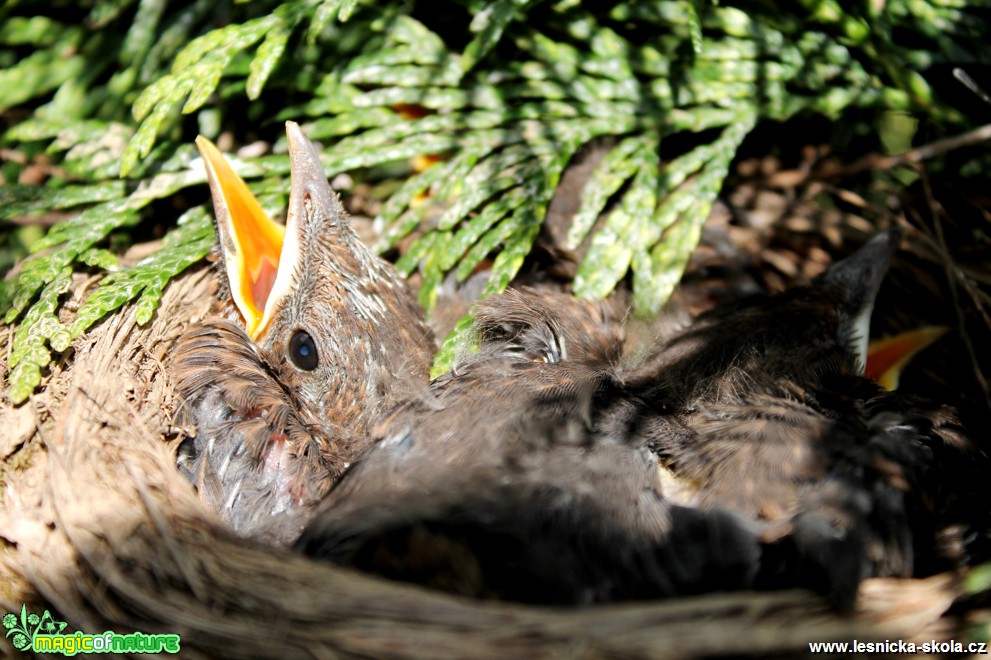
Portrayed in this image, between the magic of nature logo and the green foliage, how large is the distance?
36.5 inches

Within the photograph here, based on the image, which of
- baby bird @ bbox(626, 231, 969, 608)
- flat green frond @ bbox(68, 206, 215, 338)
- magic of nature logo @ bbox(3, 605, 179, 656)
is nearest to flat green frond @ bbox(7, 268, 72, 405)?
flat green frond @ bbox(68, 206, 215, 338)

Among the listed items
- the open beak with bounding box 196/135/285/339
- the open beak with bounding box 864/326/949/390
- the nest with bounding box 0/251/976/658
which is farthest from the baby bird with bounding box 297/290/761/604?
the open beak with bounding box 864/326/949/390

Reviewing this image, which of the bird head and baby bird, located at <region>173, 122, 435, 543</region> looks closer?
baby bird, located at <region>173, 122, 435, 543</region>

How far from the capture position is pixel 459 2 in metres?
2.17

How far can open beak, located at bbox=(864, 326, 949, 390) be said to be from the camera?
2.11 meters

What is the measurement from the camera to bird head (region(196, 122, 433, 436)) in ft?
6.18

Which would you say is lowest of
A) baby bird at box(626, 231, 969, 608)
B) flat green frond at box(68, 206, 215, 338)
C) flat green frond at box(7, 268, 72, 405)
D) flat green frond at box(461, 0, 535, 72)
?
flat green frond at box(7, 268, 72, 405)

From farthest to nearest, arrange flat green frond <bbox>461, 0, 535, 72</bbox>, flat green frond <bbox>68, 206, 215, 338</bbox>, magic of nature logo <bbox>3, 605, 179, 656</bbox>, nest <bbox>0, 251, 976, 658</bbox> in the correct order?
flat green frond <bbox>461, 0, 535, 72</bbox>
flat green frond <bbox>68, 206, 215, 338</bbox>
magic of nature logo <bbox>3, 605, 179, 656</bbox>
nest <bbox>0, 251, 976, 658</bbox>

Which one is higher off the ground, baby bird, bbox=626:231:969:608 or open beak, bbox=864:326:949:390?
baby bird, bbox=626:231:969:608

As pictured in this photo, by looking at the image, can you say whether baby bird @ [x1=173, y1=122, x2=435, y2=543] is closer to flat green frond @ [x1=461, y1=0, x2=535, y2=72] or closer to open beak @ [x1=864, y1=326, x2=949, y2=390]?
flat green frond @ [x1=461, y1=0, x2=535, y2=72]

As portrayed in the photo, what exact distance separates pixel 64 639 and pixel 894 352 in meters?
1.89

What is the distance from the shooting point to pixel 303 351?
1.92 metres

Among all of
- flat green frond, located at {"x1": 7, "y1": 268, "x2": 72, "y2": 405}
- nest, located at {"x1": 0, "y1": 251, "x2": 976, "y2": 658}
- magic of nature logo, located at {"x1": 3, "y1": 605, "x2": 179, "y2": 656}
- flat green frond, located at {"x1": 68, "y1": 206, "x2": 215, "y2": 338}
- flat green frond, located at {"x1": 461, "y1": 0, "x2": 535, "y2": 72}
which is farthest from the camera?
flat green frond, located at {"x1": 461, "y1": 0, "x2": 535, "y2": 72}

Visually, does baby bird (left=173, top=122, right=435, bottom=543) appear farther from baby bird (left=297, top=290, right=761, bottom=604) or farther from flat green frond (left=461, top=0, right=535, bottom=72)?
flat green frond (left=461, top=0, right=535, bottom=72)
